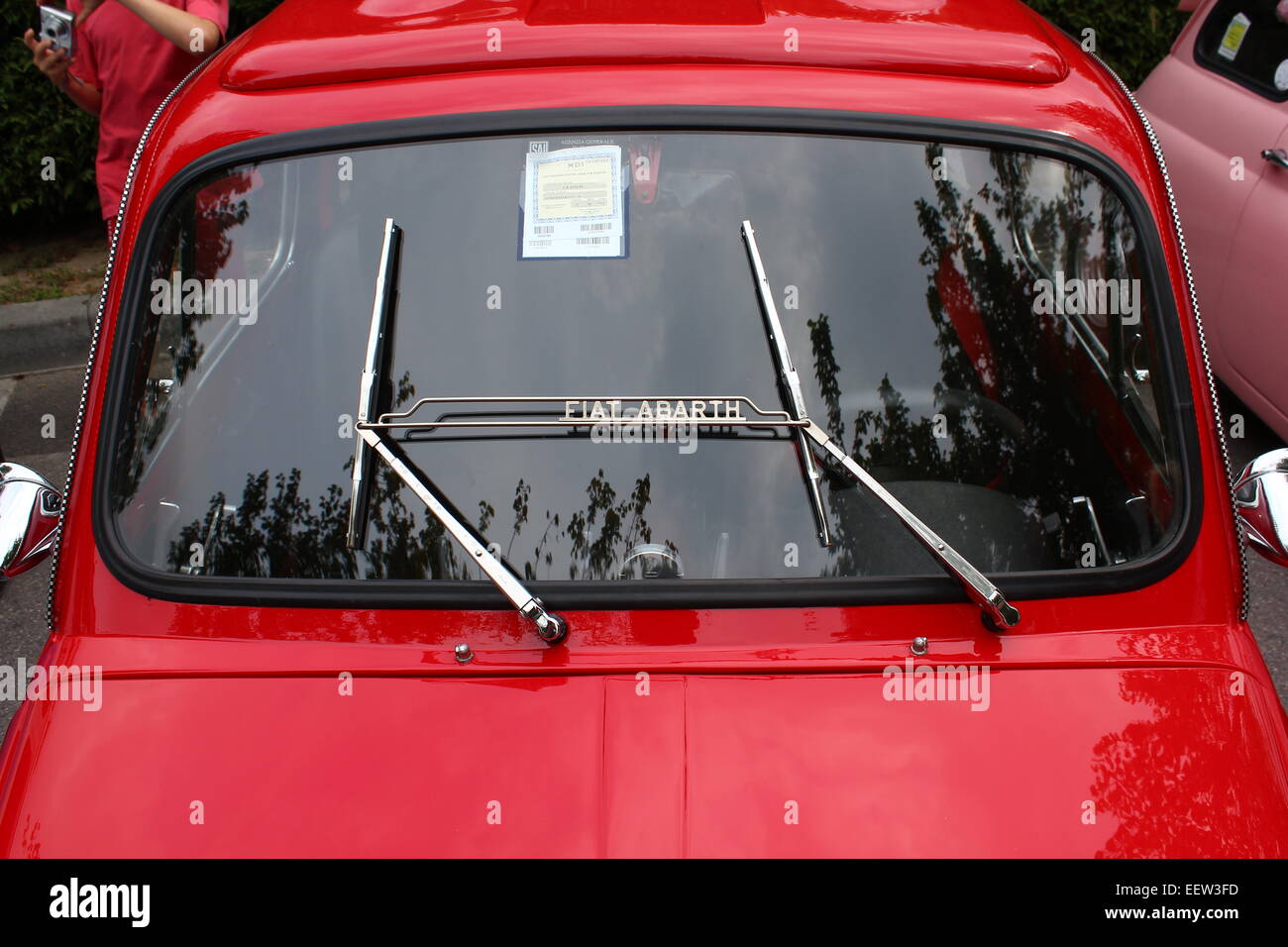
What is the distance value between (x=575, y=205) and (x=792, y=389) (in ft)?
1.50

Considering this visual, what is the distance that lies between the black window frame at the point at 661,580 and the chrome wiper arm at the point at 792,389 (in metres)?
0.10

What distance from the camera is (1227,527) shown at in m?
1.75

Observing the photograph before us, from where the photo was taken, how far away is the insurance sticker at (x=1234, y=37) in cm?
445

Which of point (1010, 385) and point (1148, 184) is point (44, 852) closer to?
point (1010, 385)

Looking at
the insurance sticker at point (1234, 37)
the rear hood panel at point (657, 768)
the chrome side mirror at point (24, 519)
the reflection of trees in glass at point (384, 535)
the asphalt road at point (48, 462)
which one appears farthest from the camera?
the insurance sticker at point (1234, 37)

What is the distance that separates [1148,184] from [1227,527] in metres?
0.57

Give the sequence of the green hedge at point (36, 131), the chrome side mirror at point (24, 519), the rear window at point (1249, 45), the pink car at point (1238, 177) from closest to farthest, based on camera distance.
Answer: the chrome side mirror at point (24, 519) → the pink car at point (1238, 177) → the rear window at point (1249, 45) → the green hedge at point (36, 131)

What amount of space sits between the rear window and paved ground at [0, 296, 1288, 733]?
3.93ft

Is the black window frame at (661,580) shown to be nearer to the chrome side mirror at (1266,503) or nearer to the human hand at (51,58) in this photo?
the chrome side mirror at (1266,503)

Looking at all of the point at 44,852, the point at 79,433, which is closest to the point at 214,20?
the point at 79,433

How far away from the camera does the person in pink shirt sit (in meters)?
3.70

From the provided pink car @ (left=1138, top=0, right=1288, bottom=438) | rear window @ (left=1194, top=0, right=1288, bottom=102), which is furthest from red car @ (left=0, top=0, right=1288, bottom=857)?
rear window @ (left=1194, top=0, right=1288, bottom=102)

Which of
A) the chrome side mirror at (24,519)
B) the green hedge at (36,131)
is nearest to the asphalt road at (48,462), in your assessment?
the green hedge at (36,131)

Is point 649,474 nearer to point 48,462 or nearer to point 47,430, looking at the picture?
point 48,462
